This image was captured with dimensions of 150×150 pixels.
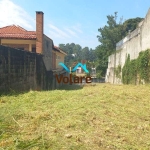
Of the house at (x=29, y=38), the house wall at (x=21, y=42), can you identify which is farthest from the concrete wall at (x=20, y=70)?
the house wall at (x=21, y=42)

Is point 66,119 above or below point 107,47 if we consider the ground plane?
below

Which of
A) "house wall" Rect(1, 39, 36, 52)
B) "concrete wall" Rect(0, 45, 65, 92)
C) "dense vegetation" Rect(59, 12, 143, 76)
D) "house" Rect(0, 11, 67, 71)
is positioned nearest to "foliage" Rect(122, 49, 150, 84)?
"concrete wall" Rect(0, 45, 65, 92)

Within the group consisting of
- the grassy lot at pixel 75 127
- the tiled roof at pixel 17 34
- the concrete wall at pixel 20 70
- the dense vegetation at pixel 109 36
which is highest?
the dense vegetation at pixel 109 36

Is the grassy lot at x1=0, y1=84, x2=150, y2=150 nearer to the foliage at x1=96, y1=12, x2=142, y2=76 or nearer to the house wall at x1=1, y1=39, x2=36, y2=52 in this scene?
the house wall at x1=1, y1=39, x2=36, y2=52

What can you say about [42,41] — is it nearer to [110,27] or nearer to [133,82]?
[133,82]

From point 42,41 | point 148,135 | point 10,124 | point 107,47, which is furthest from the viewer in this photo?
point 107,47

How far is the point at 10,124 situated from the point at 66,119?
108 centimetres

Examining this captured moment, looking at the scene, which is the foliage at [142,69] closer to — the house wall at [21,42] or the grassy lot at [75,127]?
the grassy lot at [75,127]

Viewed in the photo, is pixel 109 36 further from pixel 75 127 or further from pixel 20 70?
pixel 75 127

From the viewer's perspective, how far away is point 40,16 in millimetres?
11898

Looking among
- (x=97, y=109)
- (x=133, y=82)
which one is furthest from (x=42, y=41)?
(x=97, y=109)

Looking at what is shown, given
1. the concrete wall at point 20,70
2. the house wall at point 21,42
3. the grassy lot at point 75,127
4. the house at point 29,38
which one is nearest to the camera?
the grassy lot at point 75,127

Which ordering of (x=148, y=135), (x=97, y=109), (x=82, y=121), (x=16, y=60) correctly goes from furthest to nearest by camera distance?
(x=16, y=60), (x=97, y=109), (x=82, y=121), (x=148, y=135)

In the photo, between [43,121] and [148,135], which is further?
[43,121]
